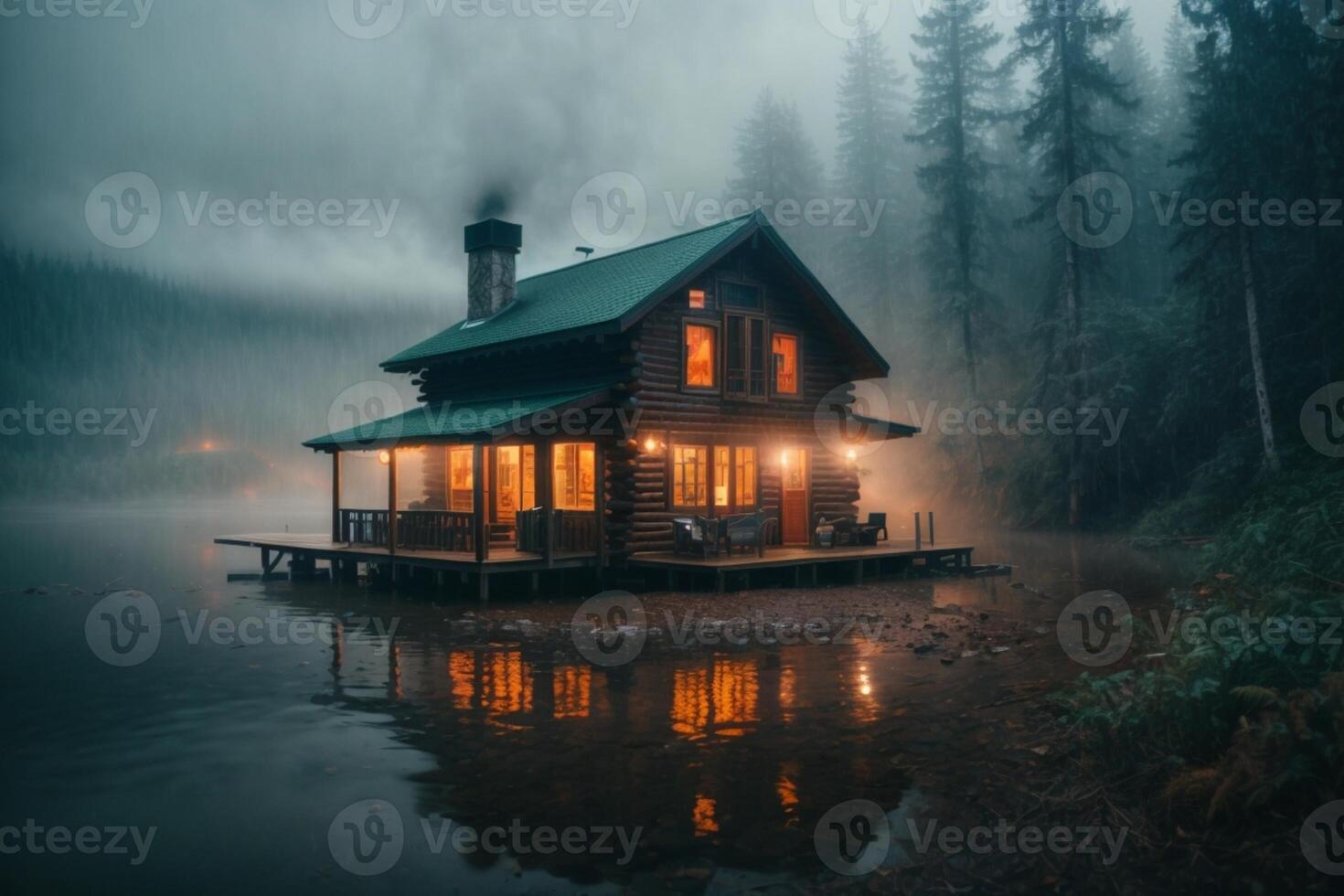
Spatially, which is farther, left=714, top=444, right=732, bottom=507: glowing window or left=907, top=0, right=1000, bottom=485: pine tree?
left=907, top=0, right=1000, bottom=485: pine tree

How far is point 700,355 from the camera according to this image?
21688mm

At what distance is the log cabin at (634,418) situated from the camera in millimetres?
19938

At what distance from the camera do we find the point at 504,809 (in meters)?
7.25

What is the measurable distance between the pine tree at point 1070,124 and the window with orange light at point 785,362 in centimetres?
1335

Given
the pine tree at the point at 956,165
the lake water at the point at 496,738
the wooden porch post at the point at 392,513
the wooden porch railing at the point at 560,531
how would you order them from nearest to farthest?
1. the lake water at the point at 496,738
2. the wooden porch railing at the point at 560,531
3. the wooden porch post at the point at 392,513
4. the pine tree at the point at 956,165

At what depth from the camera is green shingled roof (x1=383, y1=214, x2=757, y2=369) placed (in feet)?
67.5

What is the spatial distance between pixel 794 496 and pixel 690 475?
3401 mm

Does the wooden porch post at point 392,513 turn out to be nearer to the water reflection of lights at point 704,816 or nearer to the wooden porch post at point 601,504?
the wooden porch post at point 601,504

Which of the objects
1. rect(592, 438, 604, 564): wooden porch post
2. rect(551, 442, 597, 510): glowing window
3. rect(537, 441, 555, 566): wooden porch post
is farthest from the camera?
rect(551, 442, 597, 510): glowing window

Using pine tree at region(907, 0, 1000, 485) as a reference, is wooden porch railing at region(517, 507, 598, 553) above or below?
below

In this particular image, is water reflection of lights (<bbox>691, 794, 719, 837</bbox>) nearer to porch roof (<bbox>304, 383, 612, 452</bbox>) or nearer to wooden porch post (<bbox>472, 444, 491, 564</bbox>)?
wooden porch post (<bbox>472, 444, 491, 564</bbox>)

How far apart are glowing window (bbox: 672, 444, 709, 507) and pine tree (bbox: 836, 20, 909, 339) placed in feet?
102

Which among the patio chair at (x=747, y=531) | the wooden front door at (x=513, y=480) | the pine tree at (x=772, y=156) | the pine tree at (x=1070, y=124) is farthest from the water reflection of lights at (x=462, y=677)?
the pine tree at (x=772, y=156)

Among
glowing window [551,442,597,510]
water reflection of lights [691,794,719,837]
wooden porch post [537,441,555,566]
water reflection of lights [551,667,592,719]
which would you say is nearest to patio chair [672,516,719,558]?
glowing window [551,442,597,510]
